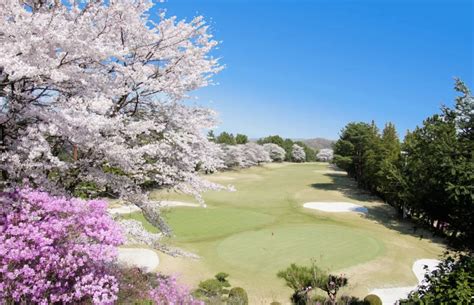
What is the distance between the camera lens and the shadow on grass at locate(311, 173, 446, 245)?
26217 mm

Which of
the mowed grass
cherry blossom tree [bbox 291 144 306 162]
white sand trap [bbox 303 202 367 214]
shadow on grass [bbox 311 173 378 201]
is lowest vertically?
the mowed grass

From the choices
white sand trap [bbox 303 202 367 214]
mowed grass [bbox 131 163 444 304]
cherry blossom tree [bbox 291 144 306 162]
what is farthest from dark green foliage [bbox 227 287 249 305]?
cherry blossom tree [bbox 291 144 306 162]

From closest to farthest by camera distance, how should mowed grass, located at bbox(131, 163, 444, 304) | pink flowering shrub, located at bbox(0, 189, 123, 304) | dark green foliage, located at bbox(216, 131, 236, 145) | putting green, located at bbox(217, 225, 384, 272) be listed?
1. pink flowering shrub, located at bbox(0, 189, 123, 304)
2. mowed grass, located at bbox(131, 163, 444, 304)
3. putting green, located at bbox(217, 225, 384, 272)
4. dark green foliage, located at bbox(216, 131, 236, 145)

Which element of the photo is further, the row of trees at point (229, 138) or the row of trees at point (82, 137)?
the row of trees at point (229, 138)

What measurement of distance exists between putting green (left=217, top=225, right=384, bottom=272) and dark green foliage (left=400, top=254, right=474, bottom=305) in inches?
371

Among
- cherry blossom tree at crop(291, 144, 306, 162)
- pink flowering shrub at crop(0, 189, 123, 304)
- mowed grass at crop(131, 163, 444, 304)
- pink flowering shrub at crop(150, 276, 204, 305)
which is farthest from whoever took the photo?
cherry blossom tree at crop(291, 144, 306, 162)


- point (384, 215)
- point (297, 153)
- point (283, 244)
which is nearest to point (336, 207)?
point (384, 215)

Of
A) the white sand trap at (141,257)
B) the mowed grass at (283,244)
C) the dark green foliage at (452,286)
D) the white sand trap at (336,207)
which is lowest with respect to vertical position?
the white sand trap at (141,257)

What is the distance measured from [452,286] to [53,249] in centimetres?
789

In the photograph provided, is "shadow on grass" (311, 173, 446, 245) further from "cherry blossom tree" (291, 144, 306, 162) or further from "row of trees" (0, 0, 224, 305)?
"cherry blossom tree" (291, 144, 306, 162)

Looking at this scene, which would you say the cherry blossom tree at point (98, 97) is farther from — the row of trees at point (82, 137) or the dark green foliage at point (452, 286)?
the dark green foliage at point (452, 286)

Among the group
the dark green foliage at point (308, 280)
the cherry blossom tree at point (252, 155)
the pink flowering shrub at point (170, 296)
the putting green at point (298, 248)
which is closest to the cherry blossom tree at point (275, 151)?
the cherry blossom tree at point (252, 155)

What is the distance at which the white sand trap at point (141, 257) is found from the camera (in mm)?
17219

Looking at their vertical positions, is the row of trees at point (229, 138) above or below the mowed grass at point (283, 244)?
above
